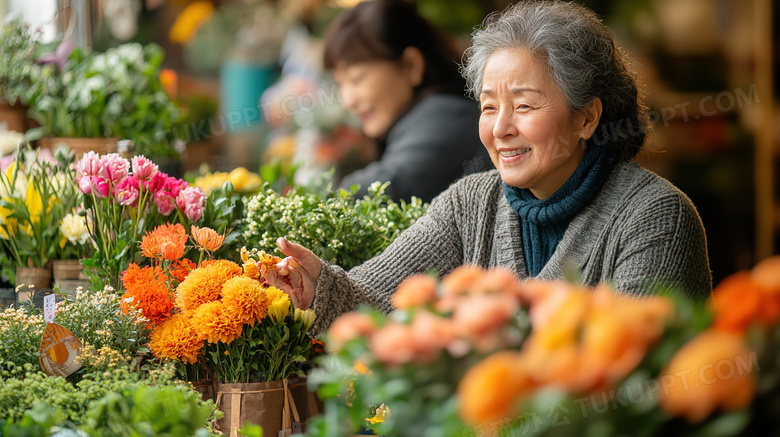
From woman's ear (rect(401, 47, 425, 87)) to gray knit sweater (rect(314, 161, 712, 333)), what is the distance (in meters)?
1.24

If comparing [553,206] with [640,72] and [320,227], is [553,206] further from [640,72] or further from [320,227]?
[640,72]

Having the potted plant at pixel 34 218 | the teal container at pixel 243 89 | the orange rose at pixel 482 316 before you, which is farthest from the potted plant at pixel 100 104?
the orange rose at pixel 482 316

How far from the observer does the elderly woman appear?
4.66ft

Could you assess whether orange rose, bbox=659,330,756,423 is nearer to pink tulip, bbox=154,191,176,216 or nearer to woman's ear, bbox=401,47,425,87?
pink tulip, bbox=154,191,176,216

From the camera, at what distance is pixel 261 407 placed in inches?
54.4

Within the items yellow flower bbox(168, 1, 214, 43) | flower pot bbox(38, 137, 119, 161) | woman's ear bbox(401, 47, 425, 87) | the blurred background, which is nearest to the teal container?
the blurred background

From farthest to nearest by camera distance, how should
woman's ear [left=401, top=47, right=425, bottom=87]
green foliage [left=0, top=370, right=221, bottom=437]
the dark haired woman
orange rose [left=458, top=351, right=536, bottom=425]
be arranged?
1. woman's ear [left=401, top=47, right=425, bottom=87]
2. the dark haired woman
3. green foliage [left=0, top=370, right=221, bottom=437]
4. orange rose [left=458, top=351, right=536, bottom=425]

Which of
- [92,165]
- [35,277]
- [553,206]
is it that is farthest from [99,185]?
[553,206]

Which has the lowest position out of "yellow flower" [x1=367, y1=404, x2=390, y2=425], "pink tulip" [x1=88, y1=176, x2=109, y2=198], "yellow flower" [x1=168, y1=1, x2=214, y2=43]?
"yellow flower" [x1=367, y1=404, x2=390, y2=425]

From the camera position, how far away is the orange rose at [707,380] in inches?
24.6

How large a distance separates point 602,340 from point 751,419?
0.55 feet

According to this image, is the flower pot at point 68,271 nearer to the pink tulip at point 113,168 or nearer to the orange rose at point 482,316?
the pink tulip at point 113,168

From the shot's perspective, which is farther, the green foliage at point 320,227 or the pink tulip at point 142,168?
the green foliage at point 320,227

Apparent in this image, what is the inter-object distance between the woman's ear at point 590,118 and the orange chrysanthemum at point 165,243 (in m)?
0.83
